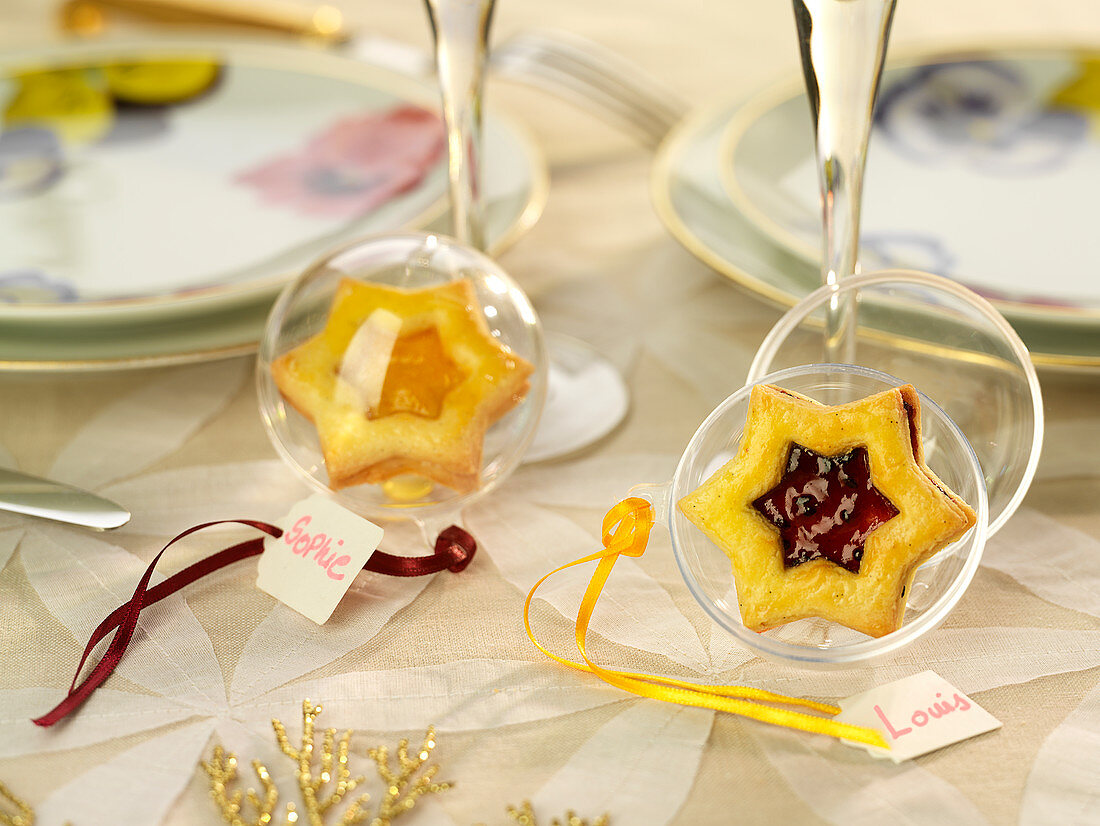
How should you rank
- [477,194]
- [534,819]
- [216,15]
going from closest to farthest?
[534,819] < [477,194] < [216,15]

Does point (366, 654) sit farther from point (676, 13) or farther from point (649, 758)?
point (676, 13)

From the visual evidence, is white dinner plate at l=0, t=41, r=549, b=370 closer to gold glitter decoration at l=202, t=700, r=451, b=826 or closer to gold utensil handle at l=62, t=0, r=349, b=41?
gold utensil handle at l=62, t=0, r=349, b=41

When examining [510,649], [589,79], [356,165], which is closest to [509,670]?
[510,649]

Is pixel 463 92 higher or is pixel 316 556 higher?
pixel 463 92

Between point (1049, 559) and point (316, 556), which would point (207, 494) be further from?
point (1049, 559)

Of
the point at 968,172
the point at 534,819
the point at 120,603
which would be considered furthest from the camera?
the point at 968,172

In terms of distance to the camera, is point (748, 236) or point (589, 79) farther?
point (589, 79)

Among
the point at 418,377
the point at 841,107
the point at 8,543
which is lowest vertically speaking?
the point at 8,543

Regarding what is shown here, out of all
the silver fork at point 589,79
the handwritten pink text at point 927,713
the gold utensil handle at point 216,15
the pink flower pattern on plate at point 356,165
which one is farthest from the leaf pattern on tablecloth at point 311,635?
the gold utensil handle at point 216,15
